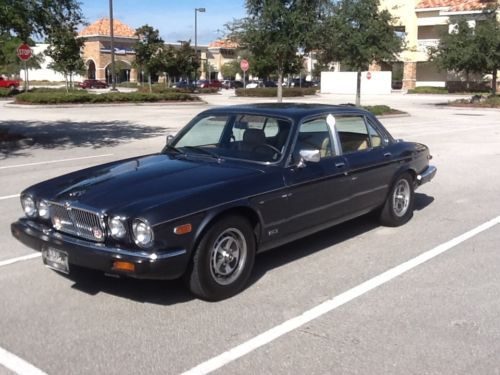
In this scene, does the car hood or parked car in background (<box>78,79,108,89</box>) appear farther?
parked car in background (<box>78,79,108,89</box>)

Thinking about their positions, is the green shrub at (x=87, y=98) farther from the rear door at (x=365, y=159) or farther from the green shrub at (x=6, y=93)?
the rear door at (x=365, y=159)

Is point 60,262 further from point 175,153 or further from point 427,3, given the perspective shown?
point 427,3

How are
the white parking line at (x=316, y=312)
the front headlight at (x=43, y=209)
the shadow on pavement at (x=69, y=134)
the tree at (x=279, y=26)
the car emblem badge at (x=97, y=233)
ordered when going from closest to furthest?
the white parking line at (x=316, y=312) < the car emblem badge at (x=97, y=233) < the front headlight at (x=43, y=209) < the shadow on pavement at (x=69, y=134) < the tree at (x=279, y=26)

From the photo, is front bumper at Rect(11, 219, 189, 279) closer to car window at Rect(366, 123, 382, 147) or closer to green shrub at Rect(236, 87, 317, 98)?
car window at Rect(366, 123, 382, 147)

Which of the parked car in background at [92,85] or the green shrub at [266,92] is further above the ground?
the parked car in background at [92,85]

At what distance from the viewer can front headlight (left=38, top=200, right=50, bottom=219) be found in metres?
4.92

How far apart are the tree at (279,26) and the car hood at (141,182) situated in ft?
68.2

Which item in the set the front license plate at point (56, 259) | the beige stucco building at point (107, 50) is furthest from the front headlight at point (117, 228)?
the beige stucco building at point (107, 50)

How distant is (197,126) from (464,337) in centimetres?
339

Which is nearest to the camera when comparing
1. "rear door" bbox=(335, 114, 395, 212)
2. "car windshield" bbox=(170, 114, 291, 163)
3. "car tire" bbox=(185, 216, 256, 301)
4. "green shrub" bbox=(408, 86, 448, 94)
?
"car tire" bbox=(185, 216, 256, 301)

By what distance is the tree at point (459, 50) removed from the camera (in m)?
35.3

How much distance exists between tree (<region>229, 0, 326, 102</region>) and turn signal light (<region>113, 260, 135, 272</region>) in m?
22.1

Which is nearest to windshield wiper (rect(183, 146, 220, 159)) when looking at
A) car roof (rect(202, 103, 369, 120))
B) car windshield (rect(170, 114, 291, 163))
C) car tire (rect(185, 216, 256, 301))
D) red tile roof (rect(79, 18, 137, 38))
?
car windshield (rect(170, 114, 291, 163))

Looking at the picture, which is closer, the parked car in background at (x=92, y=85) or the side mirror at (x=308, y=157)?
the side mirror at (x=308, y=157)
